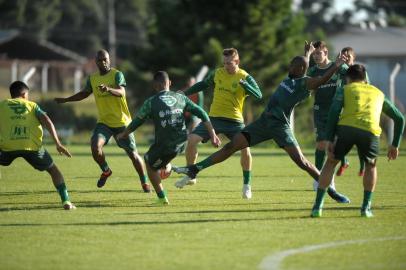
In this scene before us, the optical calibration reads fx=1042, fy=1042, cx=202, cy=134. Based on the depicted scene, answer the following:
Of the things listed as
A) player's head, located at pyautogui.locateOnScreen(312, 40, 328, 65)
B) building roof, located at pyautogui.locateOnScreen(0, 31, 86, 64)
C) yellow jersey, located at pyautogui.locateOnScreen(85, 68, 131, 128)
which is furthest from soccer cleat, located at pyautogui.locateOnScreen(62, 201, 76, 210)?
building roof, located at pyautogui.locateOnScreen(0, 31, 86, 64)

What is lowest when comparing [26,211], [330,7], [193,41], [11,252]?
[330,7]

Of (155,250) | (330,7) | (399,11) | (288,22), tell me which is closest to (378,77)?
(288,22)

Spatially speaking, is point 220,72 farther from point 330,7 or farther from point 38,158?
point 330,7

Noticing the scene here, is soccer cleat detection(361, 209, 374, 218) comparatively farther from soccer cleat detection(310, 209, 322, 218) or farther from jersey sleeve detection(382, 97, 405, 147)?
jersey sleeve detection(382, 97, 405, 147)

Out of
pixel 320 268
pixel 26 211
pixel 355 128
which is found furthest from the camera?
pixel 26 211

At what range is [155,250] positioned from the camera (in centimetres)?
1035

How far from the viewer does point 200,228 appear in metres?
11.8

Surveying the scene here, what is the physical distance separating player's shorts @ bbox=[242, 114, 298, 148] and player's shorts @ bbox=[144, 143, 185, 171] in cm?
98

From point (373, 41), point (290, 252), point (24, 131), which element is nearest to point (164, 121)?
point (24, 131)

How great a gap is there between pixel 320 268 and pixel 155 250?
72.0 inches

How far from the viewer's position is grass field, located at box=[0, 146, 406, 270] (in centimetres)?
982

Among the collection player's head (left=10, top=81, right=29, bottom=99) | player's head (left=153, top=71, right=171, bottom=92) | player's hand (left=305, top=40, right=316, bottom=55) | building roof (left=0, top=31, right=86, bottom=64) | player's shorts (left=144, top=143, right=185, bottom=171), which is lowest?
building roof (left=0, top=31, right=86, bottom=64)

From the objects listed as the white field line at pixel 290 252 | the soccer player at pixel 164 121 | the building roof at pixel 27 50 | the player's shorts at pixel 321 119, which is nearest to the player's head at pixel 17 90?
the soccer player at pixel 164 121

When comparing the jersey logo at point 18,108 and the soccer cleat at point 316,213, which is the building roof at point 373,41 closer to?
the jersey logo at point 18,108
